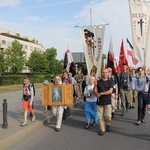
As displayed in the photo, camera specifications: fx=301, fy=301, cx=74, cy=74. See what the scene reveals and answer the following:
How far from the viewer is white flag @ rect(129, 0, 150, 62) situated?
9289mm

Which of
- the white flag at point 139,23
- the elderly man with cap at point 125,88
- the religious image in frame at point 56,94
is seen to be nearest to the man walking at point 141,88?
the white flag at point 139,23

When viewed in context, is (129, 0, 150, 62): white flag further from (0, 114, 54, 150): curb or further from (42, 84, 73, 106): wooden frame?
(0, 114, 54, 150): curb

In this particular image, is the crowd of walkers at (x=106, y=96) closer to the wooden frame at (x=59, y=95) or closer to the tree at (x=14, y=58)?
the wooden frame at (x=59, y=95)

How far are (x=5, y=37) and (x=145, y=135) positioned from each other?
75.9 metres

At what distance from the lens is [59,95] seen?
9492 mm

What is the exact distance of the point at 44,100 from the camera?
9844 mm

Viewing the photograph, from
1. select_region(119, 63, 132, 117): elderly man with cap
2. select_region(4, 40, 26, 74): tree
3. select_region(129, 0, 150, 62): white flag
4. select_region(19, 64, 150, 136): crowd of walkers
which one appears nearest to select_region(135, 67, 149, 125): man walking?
select_region(19, 64, 150, 136): crowd of walkers

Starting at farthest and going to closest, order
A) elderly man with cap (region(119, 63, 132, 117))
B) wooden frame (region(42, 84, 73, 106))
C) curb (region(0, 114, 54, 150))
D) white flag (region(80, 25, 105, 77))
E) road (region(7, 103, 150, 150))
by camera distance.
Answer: white flag (region(80, 25, 105, 77)), elderly man with cap (region(119, 63, 132, 117)), wooden frame (region(42, 84, 73, 106)), curb (region(0, 114, 54, 150)), road (region(7, 103, 150, 150))

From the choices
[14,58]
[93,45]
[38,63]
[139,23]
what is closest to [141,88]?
[139,23]

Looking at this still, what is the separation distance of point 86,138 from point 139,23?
396cm

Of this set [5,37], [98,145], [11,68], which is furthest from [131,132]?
[5,37]

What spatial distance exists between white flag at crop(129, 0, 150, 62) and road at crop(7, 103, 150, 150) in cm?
228

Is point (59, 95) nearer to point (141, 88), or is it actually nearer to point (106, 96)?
point (106, 96)

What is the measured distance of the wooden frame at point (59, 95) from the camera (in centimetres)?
943
